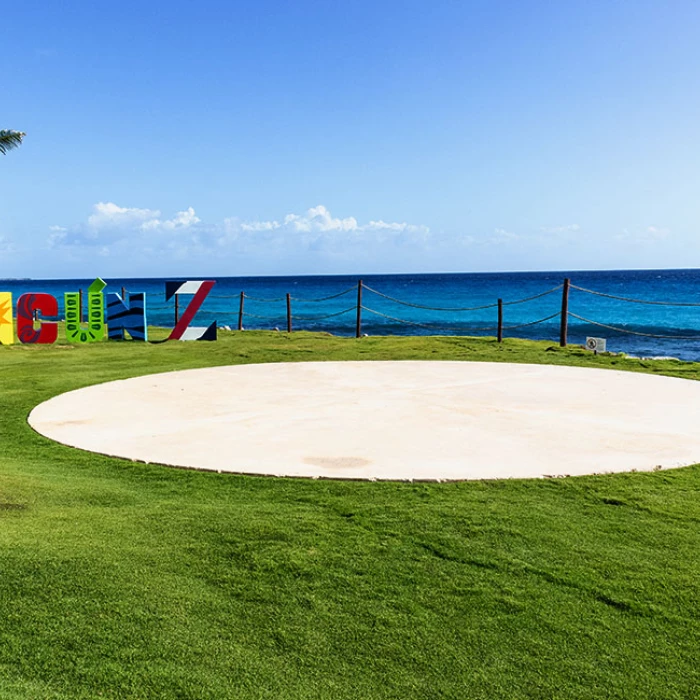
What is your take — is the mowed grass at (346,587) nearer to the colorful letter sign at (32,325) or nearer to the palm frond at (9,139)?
the palm frond at (9,139)

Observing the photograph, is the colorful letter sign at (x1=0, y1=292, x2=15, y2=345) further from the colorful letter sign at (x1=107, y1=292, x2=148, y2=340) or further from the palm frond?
the palm frond

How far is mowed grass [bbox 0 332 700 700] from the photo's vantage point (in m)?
2.50

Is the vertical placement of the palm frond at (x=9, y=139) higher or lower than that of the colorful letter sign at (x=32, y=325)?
higher

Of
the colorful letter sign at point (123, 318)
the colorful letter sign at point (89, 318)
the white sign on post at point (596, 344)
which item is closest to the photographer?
the white sign on post at point (596, 344)

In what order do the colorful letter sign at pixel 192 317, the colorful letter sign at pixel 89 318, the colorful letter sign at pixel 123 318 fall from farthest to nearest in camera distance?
the colorful letter sign at pixel 192 317
the colorful letter sign at pixel 123 318
the colorful letter sign at pixel 89 318

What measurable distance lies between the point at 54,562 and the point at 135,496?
1294mm

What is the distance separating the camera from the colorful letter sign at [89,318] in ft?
52.6

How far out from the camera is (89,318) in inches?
642

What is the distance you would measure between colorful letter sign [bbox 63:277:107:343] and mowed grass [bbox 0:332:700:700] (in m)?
11.8

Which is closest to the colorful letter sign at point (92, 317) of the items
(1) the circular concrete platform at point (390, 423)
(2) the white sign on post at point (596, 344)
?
(1) the circular concrete platform at point (390, 423)

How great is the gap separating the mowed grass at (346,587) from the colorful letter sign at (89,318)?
38.8ft

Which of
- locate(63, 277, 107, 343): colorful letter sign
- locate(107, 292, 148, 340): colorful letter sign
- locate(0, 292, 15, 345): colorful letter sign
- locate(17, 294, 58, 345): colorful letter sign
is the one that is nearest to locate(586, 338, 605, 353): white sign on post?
locate(107, 292, 148, 340): colorful letter sign

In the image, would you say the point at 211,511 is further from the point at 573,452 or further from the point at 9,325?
the point at 9,325

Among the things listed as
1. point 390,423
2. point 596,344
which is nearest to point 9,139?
point 390,423
